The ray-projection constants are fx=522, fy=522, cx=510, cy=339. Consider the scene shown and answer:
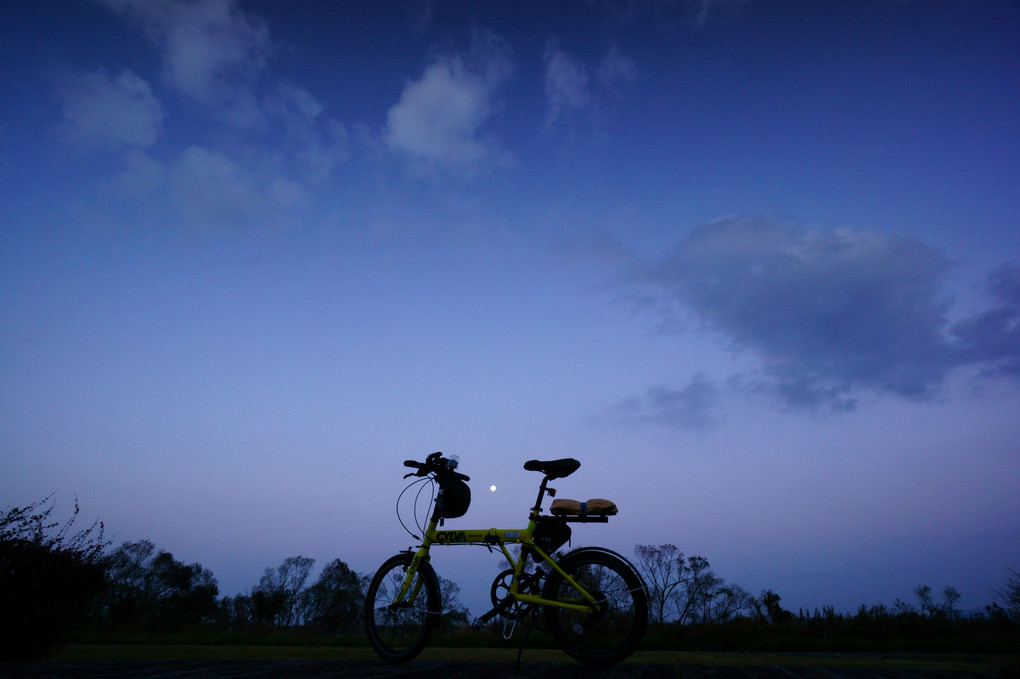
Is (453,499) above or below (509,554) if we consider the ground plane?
above

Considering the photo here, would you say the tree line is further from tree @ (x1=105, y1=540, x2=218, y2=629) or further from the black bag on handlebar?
tree @ (x1=105, y1=540, x2=218, y2=629)

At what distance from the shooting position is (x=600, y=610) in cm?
439

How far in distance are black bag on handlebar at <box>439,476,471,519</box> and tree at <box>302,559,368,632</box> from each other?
2.41m

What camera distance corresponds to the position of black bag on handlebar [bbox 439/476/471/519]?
208 inches

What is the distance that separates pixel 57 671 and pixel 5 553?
5.35 m

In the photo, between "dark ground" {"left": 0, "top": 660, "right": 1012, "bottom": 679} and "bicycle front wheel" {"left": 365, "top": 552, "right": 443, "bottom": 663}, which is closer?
"dark ground" {"left": 0, "top": 660, "right": 1012, "bottom": 679}

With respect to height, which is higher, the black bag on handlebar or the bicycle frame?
the black bag on handlebar

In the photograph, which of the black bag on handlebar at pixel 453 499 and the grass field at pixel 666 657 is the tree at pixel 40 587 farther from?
the black bag on handlebar at pixel 453 499

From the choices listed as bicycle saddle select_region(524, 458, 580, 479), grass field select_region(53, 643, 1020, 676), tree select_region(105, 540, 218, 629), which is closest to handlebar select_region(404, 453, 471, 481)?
bicycle saddle select_region(524, 458, 580, 479)

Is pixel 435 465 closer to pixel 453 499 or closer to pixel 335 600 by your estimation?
pixel 453 499

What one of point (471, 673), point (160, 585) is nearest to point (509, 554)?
point (471, 673)

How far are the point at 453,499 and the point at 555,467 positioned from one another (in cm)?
122

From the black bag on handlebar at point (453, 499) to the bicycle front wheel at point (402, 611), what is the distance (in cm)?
57

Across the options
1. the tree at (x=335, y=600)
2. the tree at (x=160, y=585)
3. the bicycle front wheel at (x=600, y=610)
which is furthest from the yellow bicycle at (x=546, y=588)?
the tree at (x=160, y=585)
